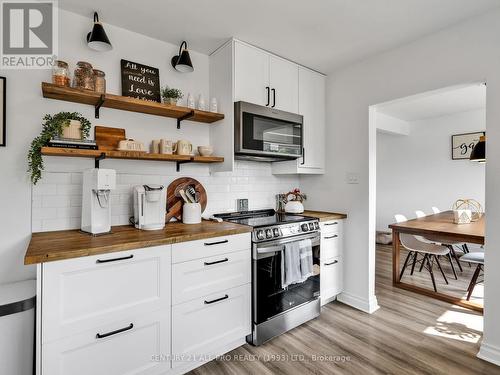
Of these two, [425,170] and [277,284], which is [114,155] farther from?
[425,170]

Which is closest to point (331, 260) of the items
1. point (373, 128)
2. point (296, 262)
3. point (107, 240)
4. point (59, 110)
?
point (296, 262)

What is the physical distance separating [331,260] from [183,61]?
231 centimetres

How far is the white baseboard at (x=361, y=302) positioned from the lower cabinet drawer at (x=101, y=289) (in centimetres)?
195

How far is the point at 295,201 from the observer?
301 centimetres

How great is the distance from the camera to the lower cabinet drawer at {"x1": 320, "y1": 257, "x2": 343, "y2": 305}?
2.70 m

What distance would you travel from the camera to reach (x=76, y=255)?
1.38m

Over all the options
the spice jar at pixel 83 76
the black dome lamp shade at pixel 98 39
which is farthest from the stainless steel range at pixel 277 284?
the black dome lamp shade at pixel 98 39

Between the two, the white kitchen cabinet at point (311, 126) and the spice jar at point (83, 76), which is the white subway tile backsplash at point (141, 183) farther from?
the spice jar at point (83, 76)

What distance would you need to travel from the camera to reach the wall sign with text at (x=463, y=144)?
4766mm

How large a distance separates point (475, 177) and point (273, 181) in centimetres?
398

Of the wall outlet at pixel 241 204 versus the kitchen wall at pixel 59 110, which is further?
the wall outlet at pixel 241 204

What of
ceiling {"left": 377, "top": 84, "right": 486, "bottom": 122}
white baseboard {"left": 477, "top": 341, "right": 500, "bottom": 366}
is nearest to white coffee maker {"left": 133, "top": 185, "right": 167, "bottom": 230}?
white baseboard {"left": 477, "top": 341, "right": 500, "bottom": 366}

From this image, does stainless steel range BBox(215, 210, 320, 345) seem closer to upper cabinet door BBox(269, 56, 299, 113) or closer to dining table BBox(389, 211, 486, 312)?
upper cabinet door BBox(269, 56, 299, 113)

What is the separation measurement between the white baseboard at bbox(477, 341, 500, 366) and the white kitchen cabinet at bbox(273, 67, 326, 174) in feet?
6.35
